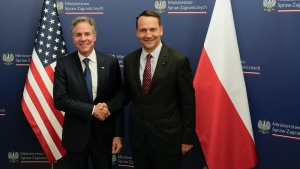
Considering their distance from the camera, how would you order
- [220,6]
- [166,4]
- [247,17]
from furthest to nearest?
[166,4] → [247,17] → [220,6]

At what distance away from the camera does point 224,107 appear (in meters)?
2.42

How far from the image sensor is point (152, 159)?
6.58 ft

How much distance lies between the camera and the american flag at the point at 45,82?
8.88 feet

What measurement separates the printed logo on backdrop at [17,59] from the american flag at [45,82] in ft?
0.82

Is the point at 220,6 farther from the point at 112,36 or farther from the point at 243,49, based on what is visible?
the point at 112,36

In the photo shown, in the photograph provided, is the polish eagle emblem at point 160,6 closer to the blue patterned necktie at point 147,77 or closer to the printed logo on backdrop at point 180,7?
the printed logo on backdrop at point 180,7

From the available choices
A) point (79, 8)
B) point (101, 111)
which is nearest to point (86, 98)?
point (101, 111)

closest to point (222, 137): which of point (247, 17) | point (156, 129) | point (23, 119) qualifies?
point (156, 129)

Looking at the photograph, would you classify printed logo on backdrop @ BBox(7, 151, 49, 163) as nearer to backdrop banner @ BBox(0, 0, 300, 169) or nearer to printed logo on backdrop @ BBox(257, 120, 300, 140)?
backdrop banner @ BBox(0, 0, 300, 169)

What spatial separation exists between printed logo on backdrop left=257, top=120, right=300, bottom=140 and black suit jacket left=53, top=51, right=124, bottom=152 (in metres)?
1.33

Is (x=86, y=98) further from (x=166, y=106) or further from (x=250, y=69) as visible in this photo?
(x=250, y=69)

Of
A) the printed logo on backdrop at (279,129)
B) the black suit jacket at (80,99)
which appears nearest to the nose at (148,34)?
the black suit jacket at (80,99)

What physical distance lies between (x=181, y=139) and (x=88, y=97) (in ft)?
2.30

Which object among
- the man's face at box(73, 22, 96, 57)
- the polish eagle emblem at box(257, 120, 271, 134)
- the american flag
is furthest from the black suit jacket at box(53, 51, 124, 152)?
the polish eagle emblem at box(257, 120, 271, 134)
